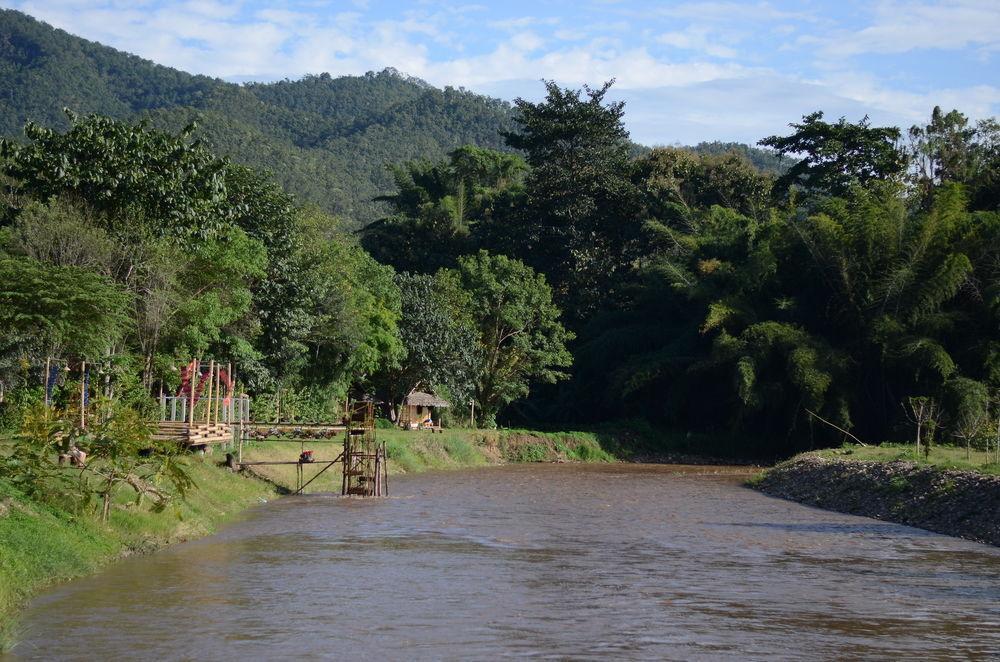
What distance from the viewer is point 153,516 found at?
22234 mm

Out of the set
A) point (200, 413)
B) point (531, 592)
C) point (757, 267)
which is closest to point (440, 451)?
point (200, 413)

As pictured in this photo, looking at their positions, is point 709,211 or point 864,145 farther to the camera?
point 709,211

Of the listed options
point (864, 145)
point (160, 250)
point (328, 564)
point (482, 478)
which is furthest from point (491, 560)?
point (864, 145)

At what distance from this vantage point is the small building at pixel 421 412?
50531 millimetres

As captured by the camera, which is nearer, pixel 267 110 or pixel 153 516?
pixel 153 516

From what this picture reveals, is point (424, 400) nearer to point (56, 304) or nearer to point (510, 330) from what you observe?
point (510, 330)

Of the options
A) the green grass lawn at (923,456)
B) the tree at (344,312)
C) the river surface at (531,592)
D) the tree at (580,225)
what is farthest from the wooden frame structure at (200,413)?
the tree at (580,225)

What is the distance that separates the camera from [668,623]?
15.6 metres

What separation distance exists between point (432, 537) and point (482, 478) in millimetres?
17279

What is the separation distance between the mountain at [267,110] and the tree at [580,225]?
4141cm

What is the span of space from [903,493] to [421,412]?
89.8 feet

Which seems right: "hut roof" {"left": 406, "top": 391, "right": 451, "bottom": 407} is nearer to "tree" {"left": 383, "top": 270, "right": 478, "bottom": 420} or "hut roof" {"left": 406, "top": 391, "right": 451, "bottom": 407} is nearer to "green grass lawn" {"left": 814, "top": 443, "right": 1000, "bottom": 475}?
"tree" {"left": 383, "top": 270, "right": 478, "bottom": 420}

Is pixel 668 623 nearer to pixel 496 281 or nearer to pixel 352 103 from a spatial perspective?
pixel 496 281

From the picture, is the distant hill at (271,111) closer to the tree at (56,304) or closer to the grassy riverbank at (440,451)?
the grassy riverbank at (440,451)
